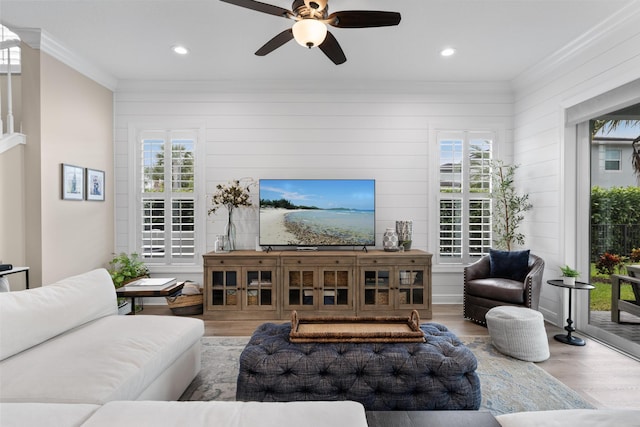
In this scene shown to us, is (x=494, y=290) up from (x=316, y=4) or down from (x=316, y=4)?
down

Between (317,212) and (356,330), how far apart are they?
2.22 meters

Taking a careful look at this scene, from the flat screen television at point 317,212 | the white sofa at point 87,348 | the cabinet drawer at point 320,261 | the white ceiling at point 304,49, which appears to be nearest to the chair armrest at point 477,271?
the flat screen television at point 317,212

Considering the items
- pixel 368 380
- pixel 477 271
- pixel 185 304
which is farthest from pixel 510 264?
pixel 185 304

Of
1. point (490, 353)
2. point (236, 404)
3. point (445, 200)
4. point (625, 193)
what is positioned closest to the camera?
point (236, 404)

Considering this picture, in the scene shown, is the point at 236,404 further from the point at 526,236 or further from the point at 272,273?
the point at 526,236

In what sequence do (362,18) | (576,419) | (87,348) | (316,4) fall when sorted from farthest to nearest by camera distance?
(362,18), (316,4), (87,348), (576,419)

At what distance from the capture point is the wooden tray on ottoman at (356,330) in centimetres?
201

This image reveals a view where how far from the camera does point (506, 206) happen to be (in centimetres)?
414

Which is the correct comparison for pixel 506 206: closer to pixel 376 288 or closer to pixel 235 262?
pixel 376 288

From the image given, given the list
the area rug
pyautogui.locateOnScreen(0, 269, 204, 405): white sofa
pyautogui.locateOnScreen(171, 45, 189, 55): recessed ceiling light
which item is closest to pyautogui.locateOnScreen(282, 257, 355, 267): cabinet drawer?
the area rug

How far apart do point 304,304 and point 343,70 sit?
291cm

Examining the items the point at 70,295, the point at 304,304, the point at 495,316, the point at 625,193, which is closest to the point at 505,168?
the point at 625,193

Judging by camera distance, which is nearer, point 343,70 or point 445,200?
point 343,70

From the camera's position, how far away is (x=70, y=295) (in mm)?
2066
